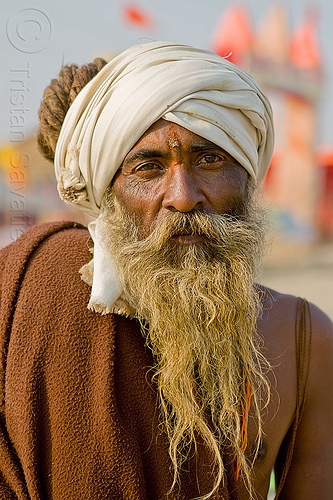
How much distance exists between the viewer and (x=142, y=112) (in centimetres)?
166

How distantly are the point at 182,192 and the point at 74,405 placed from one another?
0.72 meters

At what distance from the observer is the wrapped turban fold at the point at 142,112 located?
167cm

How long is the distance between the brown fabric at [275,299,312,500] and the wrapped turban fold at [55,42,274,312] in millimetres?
558

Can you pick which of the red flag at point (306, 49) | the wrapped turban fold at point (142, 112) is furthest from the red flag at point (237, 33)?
the wrapped turban fold at point (142, 112)

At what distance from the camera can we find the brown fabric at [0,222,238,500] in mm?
1549

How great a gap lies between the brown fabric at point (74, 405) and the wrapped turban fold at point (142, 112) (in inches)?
5.2

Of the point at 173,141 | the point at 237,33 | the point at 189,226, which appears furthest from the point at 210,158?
the point at 237,33

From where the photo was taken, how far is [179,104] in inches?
65.7

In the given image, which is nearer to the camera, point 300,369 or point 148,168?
point 148,168

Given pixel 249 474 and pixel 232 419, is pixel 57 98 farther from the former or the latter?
pixel 249 474

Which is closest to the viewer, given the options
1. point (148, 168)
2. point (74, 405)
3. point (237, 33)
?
point (74, 405)

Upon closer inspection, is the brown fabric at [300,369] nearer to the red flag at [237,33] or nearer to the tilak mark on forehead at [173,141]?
the tilak mark on forehead at [173,141]

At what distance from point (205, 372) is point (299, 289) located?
9.37 meters

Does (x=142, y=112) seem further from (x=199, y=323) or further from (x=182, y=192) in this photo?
(x=199, y=323)
